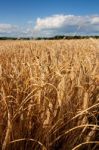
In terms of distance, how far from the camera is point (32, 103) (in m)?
1.98

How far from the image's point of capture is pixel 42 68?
255 centimetres

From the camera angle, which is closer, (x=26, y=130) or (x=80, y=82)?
(x=26, y=130)

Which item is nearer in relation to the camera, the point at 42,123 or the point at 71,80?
the point at 42,123

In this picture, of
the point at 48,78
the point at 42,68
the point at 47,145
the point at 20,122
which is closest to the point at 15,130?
the point at 20,122

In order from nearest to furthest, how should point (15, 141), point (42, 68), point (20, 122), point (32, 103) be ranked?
point (15, 141) < point (20, 122) < point (32, 103) < point (42, 68)

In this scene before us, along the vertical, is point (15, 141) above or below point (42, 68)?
below

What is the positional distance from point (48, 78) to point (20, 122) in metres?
0.63

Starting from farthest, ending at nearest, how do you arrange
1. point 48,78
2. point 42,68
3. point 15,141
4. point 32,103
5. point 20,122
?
point 42,68, point 48,78, point 32,103, point 20,122, point 15,141

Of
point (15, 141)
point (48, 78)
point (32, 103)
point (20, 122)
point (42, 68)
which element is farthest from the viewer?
point (42, 68)

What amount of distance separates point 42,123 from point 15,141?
0.22 meters

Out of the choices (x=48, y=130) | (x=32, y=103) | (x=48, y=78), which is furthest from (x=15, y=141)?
(x=48, y=78)

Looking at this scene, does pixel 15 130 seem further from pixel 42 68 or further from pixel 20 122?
pixel 42 68

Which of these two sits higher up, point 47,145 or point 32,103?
point 32,103

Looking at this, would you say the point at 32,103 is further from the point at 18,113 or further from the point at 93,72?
the point at 93,72
